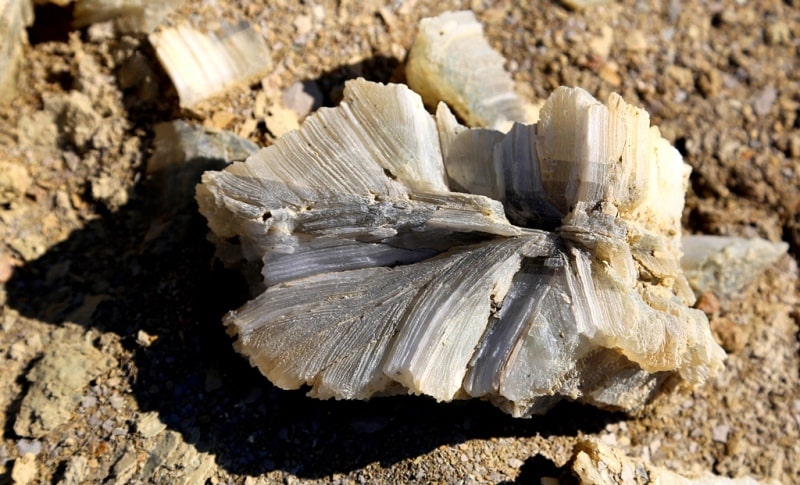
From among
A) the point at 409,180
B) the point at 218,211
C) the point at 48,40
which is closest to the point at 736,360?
the point at 409,180

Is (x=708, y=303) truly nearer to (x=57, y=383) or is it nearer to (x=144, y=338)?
(x=144, y=338)

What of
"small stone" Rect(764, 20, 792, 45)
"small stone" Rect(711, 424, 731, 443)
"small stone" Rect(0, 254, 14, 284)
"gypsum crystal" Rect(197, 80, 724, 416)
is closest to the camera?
"gypsum crystal" Rect(197, 80, 724, 416)

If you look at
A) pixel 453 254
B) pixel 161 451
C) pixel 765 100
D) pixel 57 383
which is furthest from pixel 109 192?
pixel 765 100

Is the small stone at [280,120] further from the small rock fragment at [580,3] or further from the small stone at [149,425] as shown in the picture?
the small rock fragment at [580,3]

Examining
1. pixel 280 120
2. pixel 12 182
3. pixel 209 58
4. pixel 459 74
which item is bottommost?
pixel 12 182

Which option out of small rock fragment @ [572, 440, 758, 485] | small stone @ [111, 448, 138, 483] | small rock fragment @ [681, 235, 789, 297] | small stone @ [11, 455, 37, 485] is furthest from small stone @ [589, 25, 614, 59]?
small stone @ [11, 455, 37, 485]

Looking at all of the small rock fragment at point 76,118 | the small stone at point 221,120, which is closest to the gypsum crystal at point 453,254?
the small stone at point 221,120

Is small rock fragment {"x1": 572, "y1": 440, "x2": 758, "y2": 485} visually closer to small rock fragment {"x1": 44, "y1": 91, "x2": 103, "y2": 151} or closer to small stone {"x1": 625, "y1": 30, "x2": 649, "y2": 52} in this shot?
small stone {"x1": 625, "y1": 30, "x2": 649, "y2": 52}
